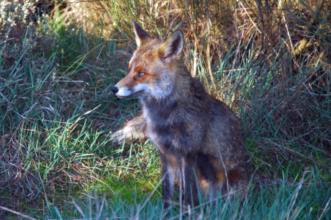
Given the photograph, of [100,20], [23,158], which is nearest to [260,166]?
[23,158]

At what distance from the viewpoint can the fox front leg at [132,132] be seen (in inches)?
287

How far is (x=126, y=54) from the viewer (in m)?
8.89

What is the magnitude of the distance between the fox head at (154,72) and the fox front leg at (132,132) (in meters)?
0.61

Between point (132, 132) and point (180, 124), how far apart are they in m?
1.16

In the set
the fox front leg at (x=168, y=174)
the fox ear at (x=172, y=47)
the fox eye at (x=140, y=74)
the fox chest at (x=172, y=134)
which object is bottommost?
the fox front leg at (x=168, y=174)

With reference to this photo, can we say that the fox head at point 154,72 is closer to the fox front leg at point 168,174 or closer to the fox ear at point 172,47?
the fox ear at point 172,47

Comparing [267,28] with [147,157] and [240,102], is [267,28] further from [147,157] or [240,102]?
[147,157]

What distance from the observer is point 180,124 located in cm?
648

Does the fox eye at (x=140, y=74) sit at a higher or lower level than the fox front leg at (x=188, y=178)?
higher

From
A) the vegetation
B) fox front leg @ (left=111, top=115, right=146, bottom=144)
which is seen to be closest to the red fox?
the vegetation

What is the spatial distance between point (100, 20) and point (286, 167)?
3205 millimetres

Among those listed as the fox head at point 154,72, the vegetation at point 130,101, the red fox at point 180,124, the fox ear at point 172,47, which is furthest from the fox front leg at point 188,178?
the fox ear at point 172,47

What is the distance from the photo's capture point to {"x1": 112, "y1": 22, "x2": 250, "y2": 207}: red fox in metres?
6.47

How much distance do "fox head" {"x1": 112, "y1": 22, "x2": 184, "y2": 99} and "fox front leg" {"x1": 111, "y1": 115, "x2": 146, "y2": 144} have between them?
607 mm
